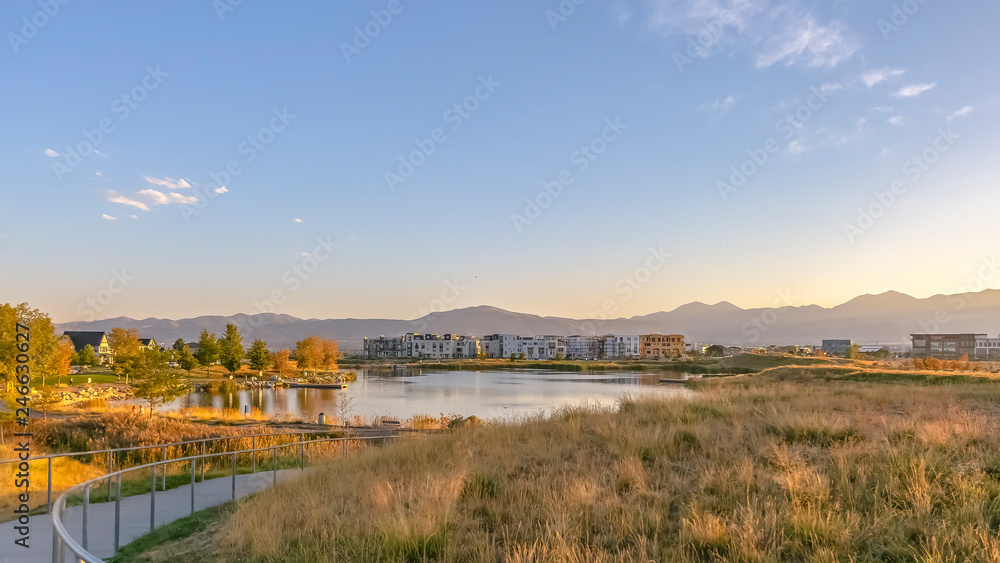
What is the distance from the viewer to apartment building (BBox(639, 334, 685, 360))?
166375 mm

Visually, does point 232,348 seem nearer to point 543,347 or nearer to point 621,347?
point 543,347

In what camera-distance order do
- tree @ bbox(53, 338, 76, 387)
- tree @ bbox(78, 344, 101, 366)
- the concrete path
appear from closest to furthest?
the concrete path → tree @ bbox(53, 338, 76, 387) → tree @ bbox(78, 344, 101, 366)

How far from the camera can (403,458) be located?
10.4 m

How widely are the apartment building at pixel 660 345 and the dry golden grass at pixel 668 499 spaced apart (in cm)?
16103

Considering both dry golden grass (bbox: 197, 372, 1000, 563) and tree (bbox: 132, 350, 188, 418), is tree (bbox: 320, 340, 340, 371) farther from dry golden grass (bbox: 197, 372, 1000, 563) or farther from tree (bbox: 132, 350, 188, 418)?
dry golden grass (bbox: 197, 372, 1000, 563)

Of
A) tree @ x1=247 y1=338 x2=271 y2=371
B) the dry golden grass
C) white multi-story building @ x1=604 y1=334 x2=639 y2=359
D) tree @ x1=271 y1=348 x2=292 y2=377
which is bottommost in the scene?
white multi-story building @ x1=604 y1=334 x2=639 y2=359

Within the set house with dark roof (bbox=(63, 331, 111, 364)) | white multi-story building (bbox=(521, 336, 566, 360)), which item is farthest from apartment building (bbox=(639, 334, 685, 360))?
house with dark roof (bbox=(63, 331, 111, 364))

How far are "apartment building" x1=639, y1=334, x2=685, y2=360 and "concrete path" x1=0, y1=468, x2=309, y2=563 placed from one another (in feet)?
528

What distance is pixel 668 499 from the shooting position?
20.9ft

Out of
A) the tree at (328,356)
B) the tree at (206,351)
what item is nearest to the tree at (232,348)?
the tree at (206,351)

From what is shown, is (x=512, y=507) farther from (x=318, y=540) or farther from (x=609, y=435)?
(x=609, y=435)

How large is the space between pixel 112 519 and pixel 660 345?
6697 inches

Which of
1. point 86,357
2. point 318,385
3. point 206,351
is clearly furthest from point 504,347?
point 86,357

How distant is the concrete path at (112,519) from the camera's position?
7.14 metres
